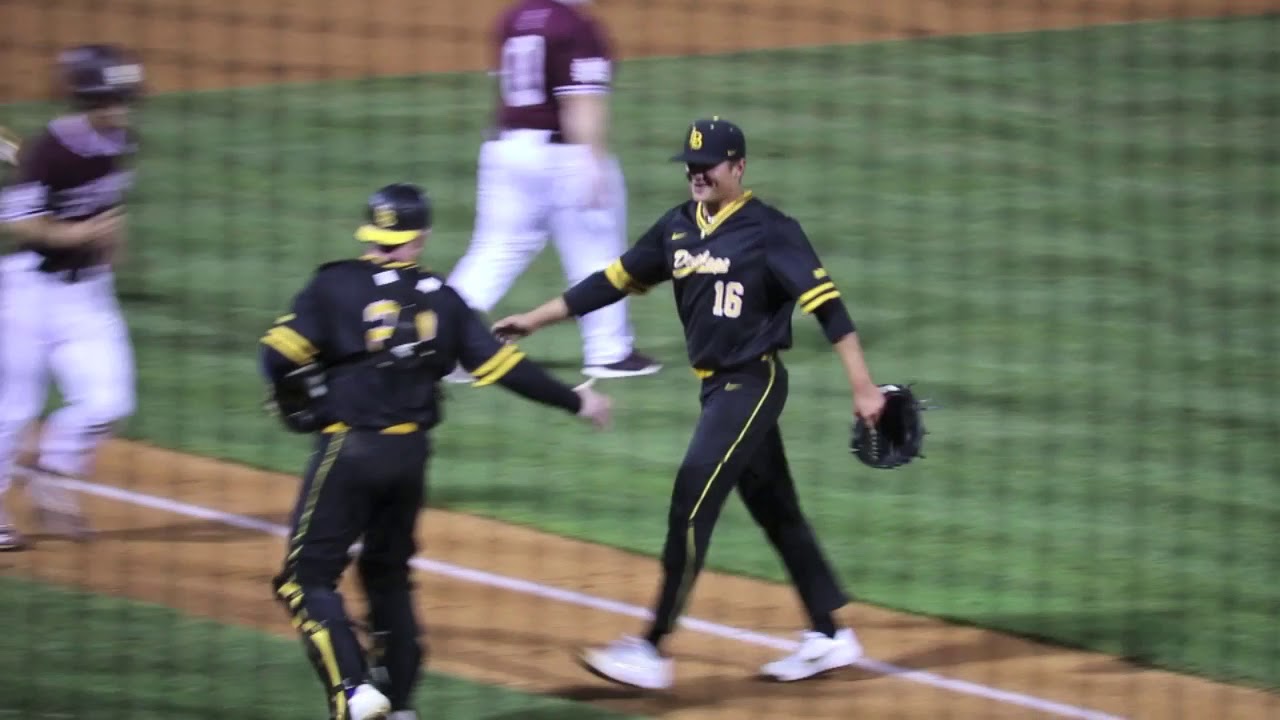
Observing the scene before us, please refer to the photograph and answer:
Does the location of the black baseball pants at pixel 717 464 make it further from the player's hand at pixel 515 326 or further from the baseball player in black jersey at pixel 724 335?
the player's hand at pixel 515 326

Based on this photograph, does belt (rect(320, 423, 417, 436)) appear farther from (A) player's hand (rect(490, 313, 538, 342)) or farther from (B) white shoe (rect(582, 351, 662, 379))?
(B) white shoe (rect(582, 351, 662, 379))

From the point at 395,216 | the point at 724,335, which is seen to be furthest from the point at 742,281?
the point at 395,216

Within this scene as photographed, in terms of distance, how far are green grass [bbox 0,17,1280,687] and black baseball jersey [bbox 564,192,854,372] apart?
61.5 inches

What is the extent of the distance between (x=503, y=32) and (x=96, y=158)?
2453 millimetres

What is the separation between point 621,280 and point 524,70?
2586mm

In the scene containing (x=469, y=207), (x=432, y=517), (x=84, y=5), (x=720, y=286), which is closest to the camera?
(x=720, y=286)

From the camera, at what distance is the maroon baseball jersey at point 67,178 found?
693cm

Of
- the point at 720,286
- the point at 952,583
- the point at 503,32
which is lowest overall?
the point at 952,583

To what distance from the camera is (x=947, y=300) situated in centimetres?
1130

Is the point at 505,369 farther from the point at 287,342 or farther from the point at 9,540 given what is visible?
the point at 9,540

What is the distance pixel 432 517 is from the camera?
8031mm

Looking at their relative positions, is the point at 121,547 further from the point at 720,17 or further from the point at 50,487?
the point at 720,17

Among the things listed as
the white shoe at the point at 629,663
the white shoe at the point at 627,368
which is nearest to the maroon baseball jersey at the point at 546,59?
the white shoe at the point at 627,368

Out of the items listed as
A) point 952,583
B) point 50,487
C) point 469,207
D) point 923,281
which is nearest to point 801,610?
point 952,583
